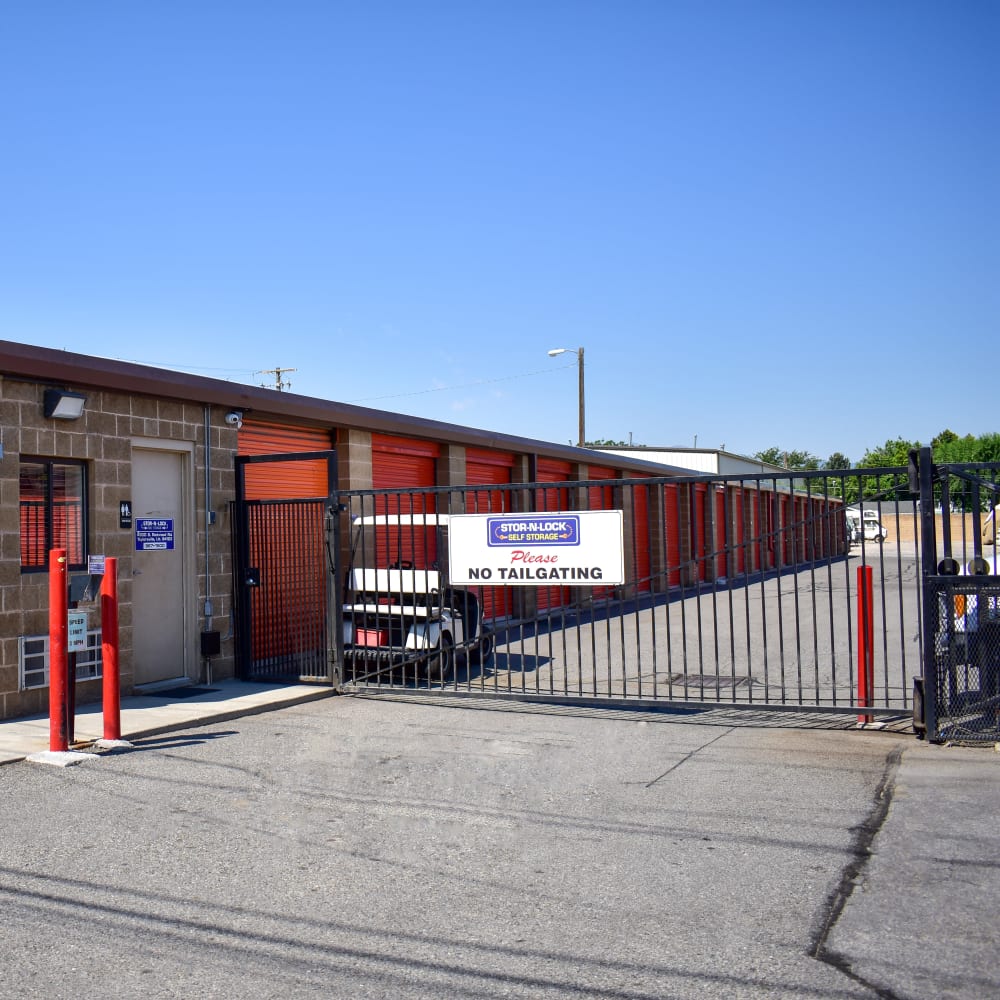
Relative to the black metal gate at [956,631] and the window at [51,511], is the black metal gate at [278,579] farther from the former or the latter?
the black metal gate at [956,631]

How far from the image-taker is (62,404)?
32.1ft

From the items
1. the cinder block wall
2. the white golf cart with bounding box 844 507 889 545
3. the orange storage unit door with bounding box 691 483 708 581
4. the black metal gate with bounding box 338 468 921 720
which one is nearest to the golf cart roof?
the black metal gate with bounding box 338 468 921 720

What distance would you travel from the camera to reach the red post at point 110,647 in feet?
26.7

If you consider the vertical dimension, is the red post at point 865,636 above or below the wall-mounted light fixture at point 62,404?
below

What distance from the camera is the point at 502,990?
3.84 m

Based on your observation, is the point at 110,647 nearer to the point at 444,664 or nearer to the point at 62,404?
the point at 62,404

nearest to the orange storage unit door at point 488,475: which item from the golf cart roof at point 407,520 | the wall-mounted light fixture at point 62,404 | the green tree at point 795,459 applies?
the golf cart roof at point 407,520

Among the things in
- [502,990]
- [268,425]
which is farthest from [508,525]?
[502,990]

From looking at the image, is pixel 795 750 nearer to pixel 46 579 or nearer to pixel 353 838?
pixel 353 838

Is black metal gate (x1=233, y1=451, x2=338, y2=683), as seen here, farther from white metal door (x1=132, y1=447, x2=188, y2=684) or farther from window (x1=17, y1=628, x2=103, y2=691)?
window (x1=17, y1=628, x2=103, y2=691)

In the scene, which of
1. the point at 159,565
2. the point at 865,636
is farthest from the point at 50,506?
the point at 865,636

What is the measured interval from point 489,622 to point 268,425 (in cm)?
593

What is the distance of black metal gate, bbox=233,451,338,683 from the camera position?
11.9m

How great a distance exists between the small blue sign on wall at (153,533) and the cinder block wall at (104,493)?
0.53ft
